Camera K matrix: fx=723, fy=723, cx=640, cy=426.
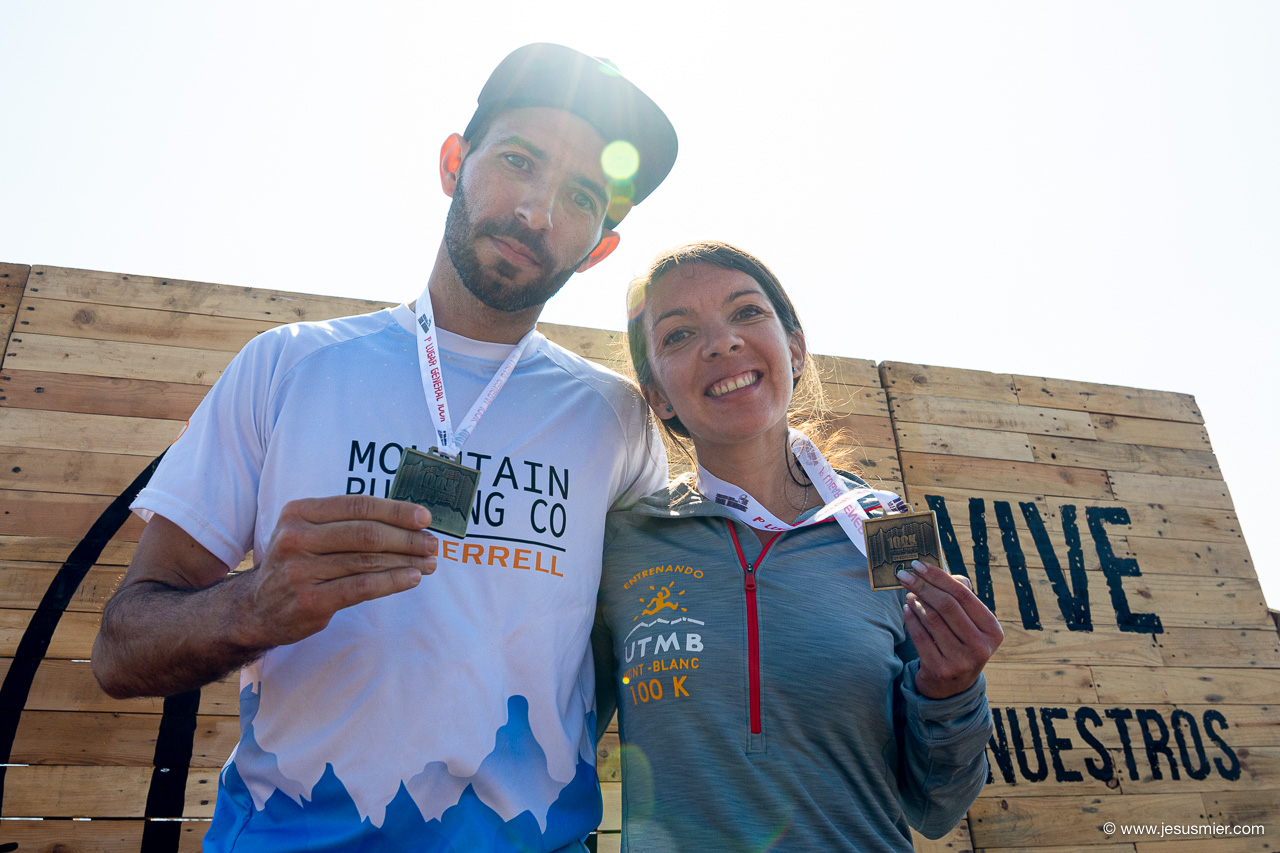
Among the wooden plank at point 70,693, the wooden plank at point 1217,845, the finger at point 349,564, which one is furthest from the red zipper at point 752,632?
the wooden plank at point 1217,845

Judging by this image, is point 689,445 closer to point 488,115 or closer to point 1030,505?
point 488,115

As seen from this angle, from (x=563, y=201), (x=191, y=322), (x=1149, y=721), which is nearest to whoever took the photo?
(x=563, y=201)

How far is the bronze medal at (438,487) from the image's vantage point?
1301 millimetres

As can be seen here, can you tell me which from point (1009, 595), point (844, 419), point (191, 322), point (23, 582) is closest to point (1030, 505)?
point (1009, 595)

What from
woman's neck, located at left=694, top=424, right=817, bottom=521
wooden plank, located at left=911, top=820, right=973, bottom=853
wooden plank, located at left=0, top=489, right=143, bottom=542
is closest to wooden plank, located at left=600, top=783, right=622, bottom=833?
wooden plank, located at left=911, top=820, right=973, bottom=853

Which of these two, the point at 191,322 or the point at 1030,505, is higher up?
the point at 191,322

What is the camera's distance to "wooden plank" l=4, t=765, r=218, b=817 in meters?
2.82

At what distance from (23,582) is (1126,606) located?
18.7ft

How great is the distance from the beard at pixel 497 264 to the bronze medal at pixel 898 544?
1013mm

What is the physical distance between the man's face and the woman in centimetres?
33

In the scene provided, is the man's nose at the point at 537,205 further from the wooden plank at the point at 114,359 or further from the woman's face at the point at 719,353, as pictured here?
the wooden plank at the point at 114,359

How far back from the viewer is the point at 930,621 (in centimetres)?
144

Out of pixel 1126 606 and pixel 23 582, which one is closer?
pixel 23 582

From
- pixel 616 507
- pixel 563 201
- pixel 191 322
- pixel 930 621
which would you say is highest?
pixel 191 322
